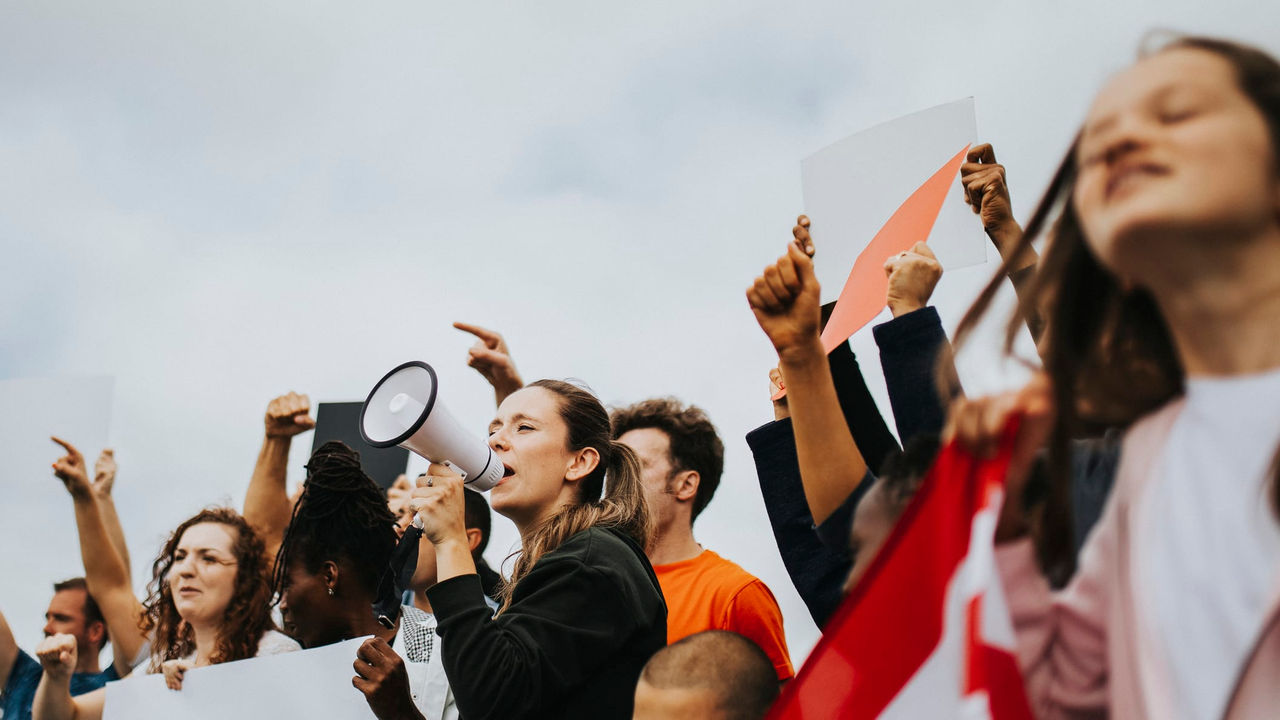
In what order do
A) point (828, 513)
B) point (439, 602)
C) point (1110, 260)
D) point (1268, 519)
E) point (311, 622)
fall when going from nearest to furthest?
point (1268, 519) < point (1110, 260) < point (828, 513) < point (439, 602) < point (311, 622)

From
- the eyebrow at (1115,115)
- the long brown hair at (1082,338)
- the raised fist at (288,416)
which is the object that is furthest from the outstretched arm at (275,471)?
the eyebrow at (1115,115)

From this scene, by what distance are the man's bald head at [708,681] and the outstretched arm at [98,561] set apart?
2.71 meters

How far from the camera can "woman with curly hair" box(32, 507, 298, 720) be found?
11.7 feet

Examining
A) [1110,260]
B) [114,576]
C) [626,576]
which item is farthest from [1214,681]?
[114,576]

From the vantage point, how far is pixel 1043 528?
1264mm

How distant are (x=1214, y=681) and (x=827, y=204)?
208 cm

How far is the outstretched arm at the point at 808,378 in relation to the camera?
6.23ft

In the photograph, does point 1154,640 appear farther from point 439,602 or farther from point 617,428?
point 617,428

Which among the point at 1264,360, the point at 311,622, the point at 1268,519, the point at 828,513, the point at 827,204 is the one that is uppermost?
the point at 827,204

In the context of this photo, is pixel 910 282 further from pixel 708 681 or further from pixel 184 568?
pixel 184 568

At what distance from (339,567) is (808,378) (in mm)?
2151

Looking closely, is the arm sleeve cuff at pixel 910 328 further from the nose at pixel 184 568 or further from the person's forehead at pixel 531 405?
the nose at pixel 184 568

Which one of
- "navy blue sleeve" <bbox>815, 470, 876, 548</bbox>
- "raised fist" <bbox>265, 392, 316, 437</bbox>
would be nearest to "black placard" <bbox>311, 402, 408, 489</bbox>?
"raised fist" <bbox>265, 392, 316, 437</bbox>

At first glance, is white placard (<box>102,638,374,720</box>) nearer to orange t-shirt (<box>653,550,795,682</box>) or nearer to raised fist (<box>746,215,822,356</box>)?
orange t-shirt (<box>653,550,795,682</box>)
